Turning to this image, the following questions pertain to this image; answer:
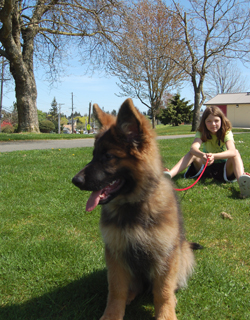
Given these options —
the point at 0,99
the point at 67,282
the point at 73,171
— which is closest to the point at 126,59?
the point at 73,171

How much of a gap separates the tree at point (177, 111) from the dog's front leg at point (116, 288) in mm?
51632

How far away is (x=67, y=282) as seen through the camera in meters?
3.10

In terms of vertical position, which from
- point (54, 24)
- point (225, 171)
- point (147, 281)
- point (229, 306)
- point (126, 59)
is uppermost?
point (54, 24)

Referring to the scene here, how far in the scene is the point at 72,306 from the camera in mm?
2699

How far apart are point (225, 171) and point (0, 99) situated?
5562cm

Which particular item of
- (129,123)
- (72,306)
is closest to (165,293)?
(72,306)

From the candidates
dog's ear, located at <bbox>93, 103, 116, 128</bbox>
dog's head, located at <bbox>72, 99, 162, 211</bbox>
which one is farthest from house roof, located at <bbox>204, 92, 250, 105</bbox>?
dog's head, located at <bbox>72, 99, 162, 211</bbox>

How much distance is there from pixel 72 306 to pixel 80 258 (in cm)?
85

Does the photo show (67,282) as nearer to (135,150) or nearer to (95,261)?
(95,261)

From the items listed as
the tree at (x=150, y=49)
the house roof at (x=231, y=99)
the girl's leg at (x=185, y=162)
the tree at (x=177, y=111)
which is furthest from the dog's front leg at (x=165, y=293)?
the house roof at (x=231, y=99)

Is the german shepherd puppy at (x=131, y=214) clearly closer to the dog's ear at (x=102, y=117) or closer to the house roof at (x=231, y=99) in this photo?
the dog's ear at (x=102, y=117)

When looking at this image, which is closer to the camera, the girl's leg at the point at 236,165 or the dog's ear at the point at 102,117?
A: the dog's ear at the point at 102,117

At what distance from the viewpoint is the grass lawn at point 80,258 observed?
2.71 m

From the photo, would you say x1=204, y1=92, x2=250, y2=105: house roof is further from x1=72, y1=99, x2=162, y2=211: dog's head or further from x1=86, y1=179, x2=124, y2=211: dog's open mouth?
x1=86, y1=179, x2=124, y2=211: dog's open mouth
